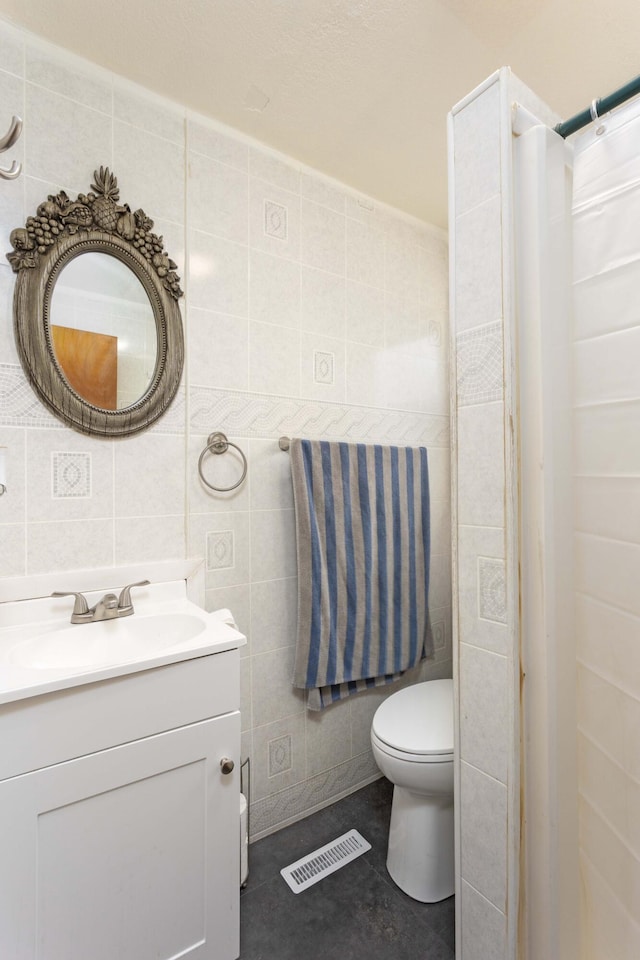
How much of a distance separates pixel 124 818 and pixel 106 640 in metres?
0.40

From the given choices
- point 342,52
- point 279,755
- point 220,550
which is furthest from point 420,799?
point 342,52

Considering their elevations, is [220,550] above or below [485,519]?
below

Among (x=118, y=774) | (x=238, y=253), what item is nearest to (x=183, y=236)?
(x=238, y=253)

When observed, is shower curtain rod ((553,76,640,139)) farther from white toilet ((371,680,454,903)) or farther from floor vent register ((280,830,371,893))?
floor vent register ((280,830,371,893))

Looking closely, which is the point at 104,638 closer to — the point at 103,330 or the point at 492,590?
the point at 103,330

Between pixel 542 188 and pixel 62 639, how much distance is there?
1513mm

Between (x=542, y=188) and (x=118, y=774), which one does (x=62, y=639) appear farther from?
(x=542, y=188)

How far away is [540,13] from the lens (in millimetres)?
1153

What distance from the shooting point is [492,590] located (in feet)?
3.30

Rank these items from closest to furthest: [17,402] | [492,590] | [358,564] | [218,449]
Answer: [492,590]
[17,402]
[218,449]
[358,564]

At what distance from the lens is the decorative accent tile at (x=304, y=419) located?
150cm

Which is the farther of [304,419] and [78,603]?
[304,419]

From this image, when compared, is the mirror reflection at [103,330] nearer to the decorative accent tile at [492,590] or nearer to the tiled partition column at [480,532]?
the tiled partition column at [480,532]

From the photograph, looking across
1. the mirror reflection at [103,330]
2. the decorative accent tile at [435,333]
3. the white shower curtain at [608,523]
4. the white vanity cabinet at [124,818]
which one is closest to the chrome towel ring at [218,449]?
the mirror reflection at [103,330]
